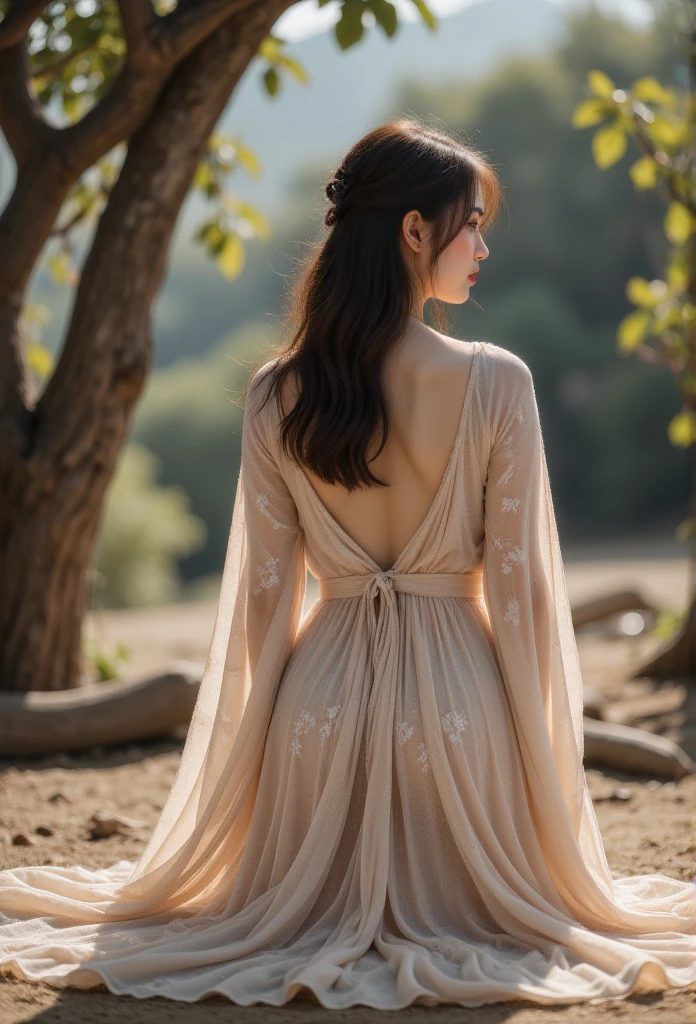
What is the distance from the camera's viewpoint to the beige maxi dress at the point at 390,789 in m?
2.27

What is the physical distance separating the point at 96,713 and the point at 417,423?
2.31 m

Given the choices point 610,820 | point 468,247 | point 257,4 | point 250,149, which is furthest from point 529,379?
point 250,149

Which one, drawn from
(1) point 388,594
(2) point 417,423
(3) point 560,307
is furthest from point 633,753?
(3) point 560,307

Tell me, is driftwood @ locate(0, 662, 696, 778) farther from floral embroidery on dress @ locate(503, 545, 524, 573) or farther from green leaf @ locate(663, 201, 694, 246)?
green leaf @ locate(663, 201, 694, 246)

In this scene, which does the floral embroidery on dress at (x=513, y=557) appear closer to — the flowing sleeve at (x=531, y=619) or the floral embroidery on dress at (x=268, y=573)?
the flowing sleeve at (x=531, y=619)

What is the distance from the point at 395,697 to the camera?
243 cm

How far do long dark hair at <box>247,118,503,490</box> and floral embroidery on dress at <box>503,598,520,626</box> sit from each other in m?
0.36

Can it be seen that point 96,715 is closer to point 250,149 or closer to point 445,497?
point 445,497

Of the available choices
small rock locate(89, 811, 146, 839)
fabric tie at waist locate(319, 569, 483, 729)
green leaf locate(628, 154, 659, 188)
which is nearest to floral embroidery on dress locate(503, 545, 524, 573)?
fabric tie at waist locate(319, 569, 483, 729)

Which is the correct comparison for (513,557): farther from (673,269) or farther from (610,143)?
(673,269)

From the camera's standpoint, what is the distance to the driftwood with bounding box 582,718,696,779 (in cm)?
412

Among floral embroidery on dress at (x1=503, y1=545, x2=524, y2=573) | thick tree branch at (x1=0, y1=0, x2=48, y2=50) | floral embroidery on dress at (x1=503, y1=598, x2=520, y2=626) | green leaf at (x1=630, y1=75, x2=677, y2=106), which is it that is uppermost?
green leaf at (x1=630, y1=75, x2=677, y2=106)

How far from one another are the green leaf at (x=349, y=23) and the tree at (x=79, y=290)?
0.57 meters

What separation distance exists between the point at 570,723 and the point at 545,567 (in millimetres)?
329
